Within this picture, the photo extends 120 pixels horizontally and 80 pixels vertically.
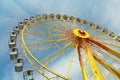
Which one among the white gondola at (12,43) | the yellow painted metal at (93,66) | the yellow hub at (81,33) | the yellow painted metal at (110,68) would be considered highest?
the yellow hub at (81,33)

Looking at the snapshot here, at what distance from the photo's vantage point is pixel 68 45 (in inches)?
1176

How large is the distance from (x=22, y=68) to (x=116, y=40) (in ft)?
41.6

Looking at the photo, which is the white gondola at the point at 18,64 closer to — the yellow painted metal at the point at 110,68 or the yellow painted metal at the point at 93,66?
the yellow painted metal at the point at 93,66

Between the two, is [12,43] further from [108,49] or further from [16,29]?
[108,49]

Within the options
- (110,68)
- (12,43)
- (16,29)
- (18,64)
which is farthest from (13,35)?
(110,68)

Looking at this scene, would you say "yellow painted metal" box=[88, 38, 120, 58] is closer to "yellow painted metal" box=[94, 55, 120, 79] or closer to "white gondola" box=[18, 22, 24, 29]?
"yellow painted metal" box=[94, 55, 120, 79]

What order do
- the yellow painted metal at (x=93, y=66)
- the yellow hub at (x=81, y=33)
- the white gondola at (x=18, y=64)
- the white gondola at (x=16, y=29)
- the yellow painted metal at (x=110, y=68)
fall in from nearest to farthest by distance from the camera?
the yellow painted metal at (x=93, y=66) → the white gondola at (x=18, y=64) → the yellow painted metal at (x=110, y=68) → the white gondola at (x=16, y=29) → the yellow hub at (x=81, y=33)

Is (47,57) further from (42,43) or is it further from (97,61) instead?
(97,61)

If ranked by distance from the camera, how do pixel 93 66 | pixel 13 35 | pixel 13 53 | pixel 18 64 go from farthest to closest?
pixel 13 35 < pixel 13 53 < pixel 18 64 < pixel 93 66

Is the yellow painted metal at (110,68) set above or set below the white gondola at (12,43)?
below

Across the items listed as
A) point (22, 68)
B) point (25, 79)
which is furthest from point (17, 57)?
point (25, 79)

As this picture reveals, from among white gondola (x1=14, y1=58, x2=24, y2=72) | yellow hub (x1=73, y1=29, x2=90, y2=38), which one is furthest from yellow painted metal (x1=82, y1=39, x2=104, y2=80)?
white gondola (x1=14, y1=58, x2=24, y2=72)

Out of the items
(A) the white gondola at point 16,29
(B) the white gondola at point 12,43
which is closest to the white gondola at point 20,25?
(A) the white gondola at point 16,29

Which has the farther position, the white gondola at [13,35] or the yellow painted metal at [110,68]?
the white gondola at [13,35]
